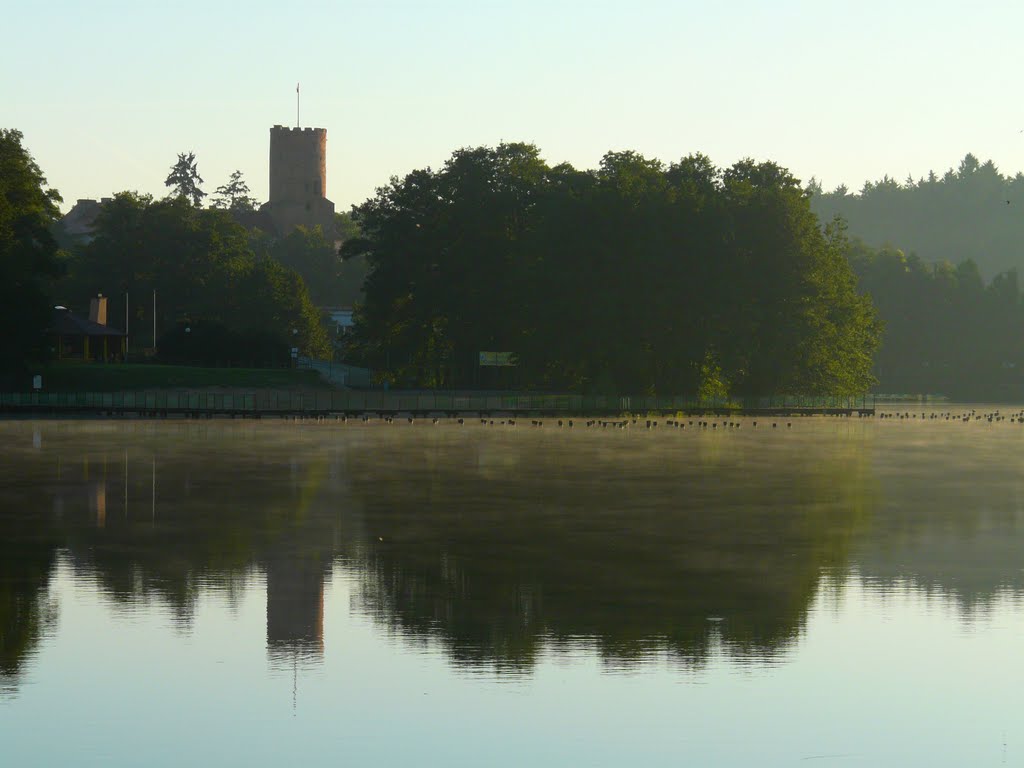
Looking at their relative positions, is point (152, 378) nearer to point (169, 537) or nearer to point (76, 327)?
point (76, 327)

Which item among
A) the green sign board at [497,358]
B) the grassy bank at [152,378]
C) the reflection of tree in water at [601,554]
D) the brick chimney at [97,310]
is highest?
the brick chimney at [97,310]

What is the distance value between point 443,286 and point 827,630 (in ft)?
371

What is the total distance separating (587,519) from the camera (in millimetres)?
33750

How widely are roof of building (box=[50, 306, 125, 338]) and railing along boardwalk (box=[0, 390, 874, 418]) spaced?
92.6ft

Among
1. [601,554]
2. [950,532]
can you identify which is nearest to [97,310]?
[950,532]

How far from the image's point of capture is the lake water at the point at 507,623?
47.3 feet

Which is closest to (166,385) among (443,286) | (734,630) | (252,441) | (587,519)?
(443,286)

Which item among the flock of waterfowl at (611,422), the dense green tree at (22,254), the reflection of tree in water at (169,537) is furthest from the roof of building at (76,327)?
the reflection of tree in water at (169,537)

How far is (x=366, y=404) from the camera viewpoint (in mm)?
111562

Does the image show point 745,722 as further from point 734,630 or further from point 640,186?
point 640,186

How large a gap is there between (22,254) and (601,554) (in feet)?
296

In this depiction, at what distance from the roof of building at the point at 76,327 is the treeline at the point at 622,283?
24057 mm

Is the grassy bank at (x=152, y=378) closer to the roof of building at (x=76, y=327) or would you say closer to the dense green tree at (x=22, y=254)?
the dense green tree at (x=22, y=254)

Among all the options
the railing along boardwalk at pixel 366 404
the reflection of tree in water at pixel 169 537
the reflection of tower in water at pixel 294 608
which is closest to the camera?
the reflection of tower in water at pixel 294 608
